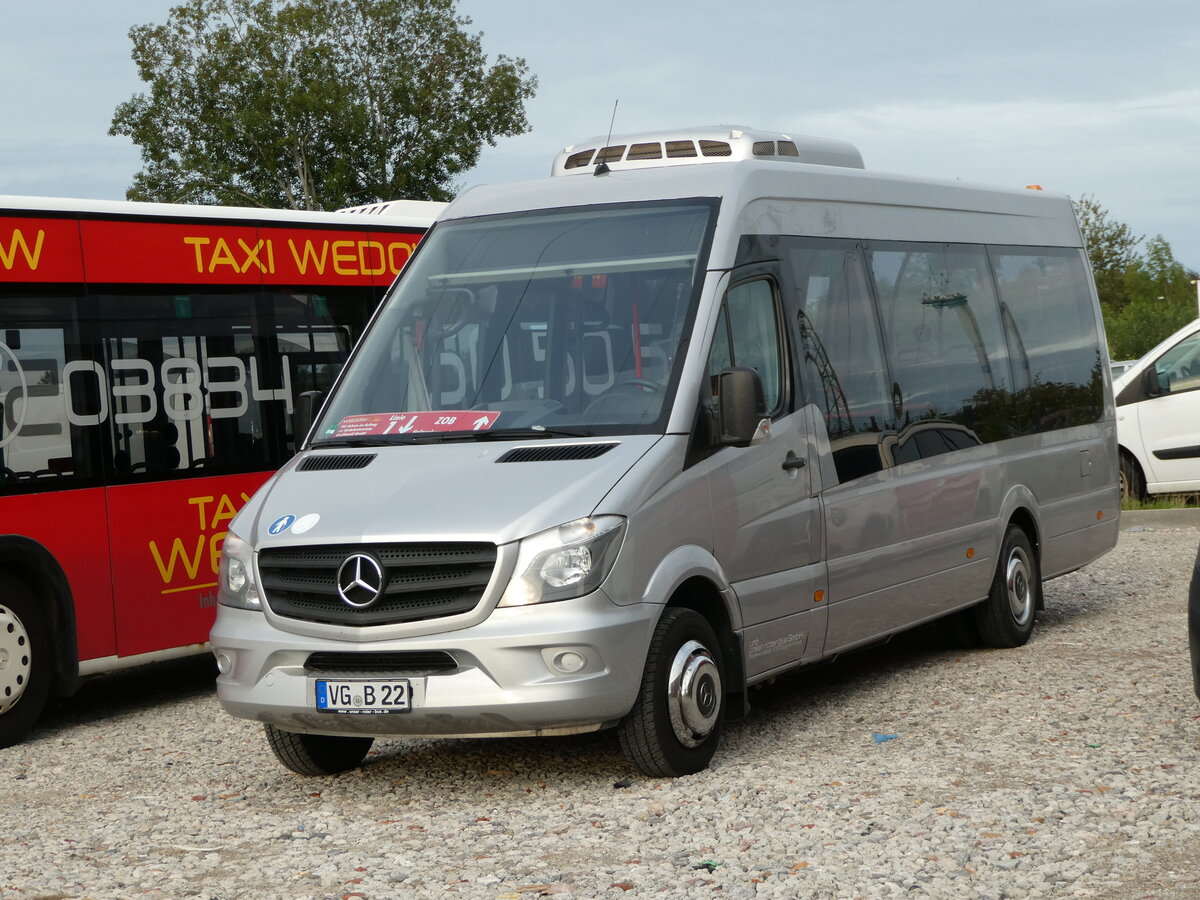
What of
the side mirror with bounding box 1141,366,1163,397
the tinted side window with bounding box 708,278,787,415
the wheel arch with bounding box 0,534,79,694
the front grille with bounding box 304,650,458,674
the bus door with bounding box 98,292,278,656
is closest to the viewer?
the front grille with bounding box 304,650,458,674

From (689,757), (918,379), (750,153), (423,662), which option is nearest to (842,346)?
(918,379)

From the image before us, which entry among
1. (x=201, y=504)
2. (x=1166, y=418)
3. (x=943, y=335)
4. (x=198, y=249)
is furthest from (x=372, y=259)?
(x=1166, y=418)

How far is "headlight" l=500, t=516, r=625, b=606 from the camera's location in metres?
6.49

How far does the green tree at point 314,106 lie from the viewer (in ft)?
144

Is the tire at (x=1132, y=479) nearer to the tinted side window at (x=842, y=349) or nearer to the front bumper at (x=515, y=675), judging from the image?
the tinted side window at (x=842, y=349)

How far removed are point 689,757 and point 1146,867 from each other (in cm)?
211

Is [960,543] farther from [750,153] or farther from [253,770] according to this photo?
[253,770]

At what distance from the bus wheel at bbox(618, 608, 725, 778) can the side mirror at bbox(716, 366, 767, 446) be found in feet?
2.60

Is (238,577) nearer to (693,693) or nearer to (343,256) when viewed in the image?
(693,693)

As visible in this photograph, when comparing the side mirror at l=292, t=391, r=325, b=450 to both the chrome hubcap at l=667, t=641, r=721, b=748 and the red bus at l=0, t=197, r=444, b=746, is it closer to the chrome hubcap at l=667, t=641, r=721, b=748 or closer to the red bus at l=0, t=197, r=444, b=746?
the red bus at l=0, t=197, r=444, b=746

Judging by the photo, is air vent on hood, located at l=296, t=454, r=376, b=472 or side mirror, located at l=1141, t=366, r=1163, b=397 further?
side mirror, located at l=1141, t=366, r=1163, b=397

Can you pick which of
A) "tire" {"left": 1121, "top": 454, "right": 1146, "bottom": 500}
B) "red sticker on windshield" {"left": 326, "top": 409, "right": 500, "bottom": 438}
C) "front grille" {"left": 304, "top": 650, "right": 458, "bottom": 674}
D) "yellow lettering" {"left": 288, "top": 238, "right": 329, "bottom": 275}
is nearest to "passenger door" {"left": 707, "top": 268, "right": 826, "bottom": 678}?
"red sticker on windshield" {"left": 326, "top": 409, "right": 500, "bottom": 438}

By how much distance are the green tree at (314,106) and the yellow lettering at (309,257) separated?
32734 millimetres

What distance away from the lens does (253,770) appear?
26.0ft
